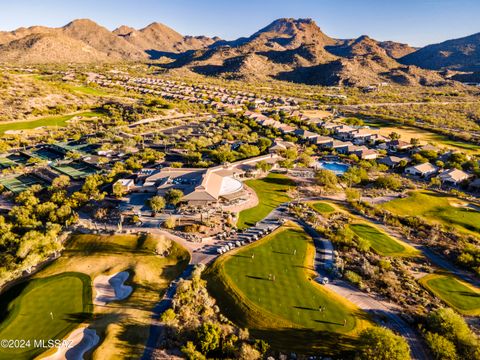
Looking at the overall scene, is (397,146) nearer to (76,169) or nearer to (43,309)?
(76,169)

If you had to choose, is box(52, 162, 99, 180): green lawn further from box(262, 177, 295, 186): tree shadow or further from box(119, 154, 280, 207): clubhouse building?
box(262, 177, 295, 186): tree shadow

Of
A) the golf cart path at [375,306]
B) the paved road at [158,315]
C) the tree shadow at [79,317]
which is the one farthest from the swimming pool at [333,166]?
the tree shadow at [79,317]

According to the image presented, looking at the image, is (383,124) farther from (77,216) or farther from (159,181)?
(77,216)

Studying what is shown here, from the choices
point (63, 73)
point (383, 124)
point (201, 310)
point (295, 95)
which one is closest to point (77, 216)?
point (201, 310)

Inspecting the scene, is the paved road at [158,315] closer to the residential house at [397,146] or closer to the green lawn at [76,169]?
the green lawn at [76,169]

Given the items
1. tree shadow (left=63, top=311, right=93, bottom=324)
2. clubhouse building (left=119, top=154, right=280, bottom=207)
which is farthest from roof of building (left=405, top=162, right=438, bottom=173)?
tree shadow (left=63, top=311, right=93, bottom=324)

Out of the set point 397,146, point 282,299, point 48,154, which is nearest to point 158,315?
point 282,299
